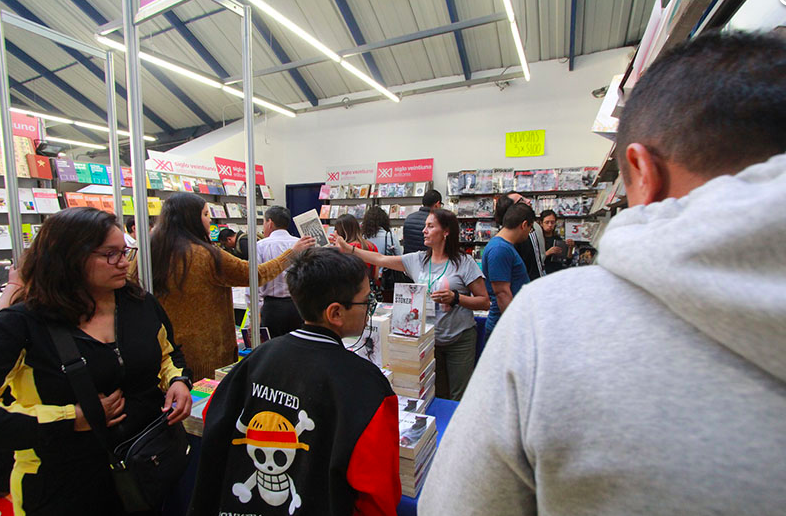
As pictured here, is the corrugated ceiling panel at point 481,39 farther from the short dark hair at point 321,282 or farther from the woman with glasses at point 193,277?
the short dark hair at point 321,282

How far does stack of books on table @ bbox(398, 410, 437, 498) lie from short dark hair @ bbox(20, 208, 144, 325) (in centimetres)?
118

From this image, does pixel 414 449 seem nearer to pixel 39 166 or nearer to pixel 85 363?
pixel 85 363

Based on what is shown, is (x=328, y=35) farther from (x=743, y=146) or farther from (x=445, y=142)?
(x=743, y=146)

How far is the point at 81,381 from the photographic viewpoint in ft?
3.90

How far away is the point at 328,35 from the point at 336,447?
751 centimetres

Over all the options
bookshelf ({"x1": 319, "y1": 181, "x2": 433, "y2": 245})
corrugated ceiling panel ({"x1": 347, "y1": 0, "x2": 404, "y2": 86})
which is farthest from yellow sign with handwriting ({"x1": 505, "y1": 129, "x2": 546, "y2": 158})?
corrugated ceiling panel ({"x1": 347, "y1": 0, "x2": 404, "y2": 86})

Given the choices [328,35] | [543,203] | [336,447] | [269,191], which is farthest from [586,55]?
[336,447]

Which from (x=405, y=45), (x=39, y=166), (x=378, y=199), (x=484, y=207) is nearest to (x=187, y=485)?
(x=39, y=166)

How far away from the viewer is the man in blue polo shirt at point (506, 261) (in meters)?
2.45

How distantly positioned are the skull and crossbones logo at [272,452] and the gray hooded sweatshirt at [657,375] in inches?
26.9

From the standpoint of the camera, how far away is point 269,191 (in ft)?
30.1

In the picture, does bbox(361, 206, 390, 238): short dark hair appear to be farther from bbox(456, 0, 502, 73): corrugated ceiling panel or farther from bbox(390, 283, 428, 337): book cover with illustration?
bbox(456, 0, 502, 73): corrugated ceiling panel


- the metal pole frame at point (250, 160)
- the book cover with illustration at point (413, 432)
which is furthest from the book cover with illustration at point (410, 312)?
the metal pole frame at point (250, 160)

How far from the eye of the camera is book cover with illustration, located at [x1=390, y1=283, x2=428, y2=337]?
1603 mm
